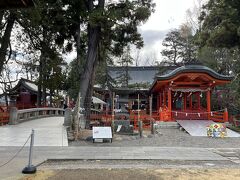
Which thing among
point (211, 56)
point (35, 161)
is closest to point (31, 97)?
point (211, 56)

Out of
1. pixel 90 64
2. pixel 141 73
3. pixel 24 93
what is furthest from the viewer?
pixel 141 73

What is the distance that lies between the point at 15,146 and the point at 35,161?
376 centimetres

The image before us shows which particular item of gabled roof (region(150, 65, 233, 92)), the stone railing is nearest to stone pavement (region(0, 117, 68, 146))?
the stone railing

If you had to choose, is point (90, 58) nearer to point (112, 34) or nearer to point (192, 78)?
point (112, 34)

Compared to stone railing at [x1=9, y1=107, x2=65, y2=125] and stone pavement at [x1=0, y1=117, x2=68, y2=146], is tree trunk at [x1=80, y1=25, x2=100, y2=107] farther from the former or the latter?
stone pavement at [x1=0, y1=117, x2=68, y2=146]

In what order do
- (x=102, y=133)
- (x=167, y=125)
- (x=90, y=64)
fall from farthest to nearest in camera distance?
(x=167, y=125), (x=90, y=64), (x=102, y=133)

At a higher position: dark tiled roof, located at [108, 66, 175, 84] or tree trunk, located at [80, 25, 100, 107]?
dark tiled roof, located at [108, 66, 175, 84]

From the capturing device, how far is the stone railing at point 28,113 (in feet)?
66.2

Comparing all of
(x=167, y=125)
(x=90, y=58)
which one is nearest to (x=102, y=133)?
(x=90, y=58)

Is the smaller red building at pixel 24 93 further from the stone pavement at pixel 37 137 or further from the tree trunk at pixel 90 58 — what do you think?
the stone pavement at pixel 37 137

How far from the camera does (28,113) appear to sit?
2420 cm

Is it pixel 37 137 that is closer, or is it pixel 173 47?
pixel 37 137

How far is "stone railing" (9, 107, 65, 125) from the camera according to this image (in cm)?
2019

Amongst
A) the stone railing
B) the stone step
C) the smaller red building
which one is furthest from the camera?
the smaller red building
